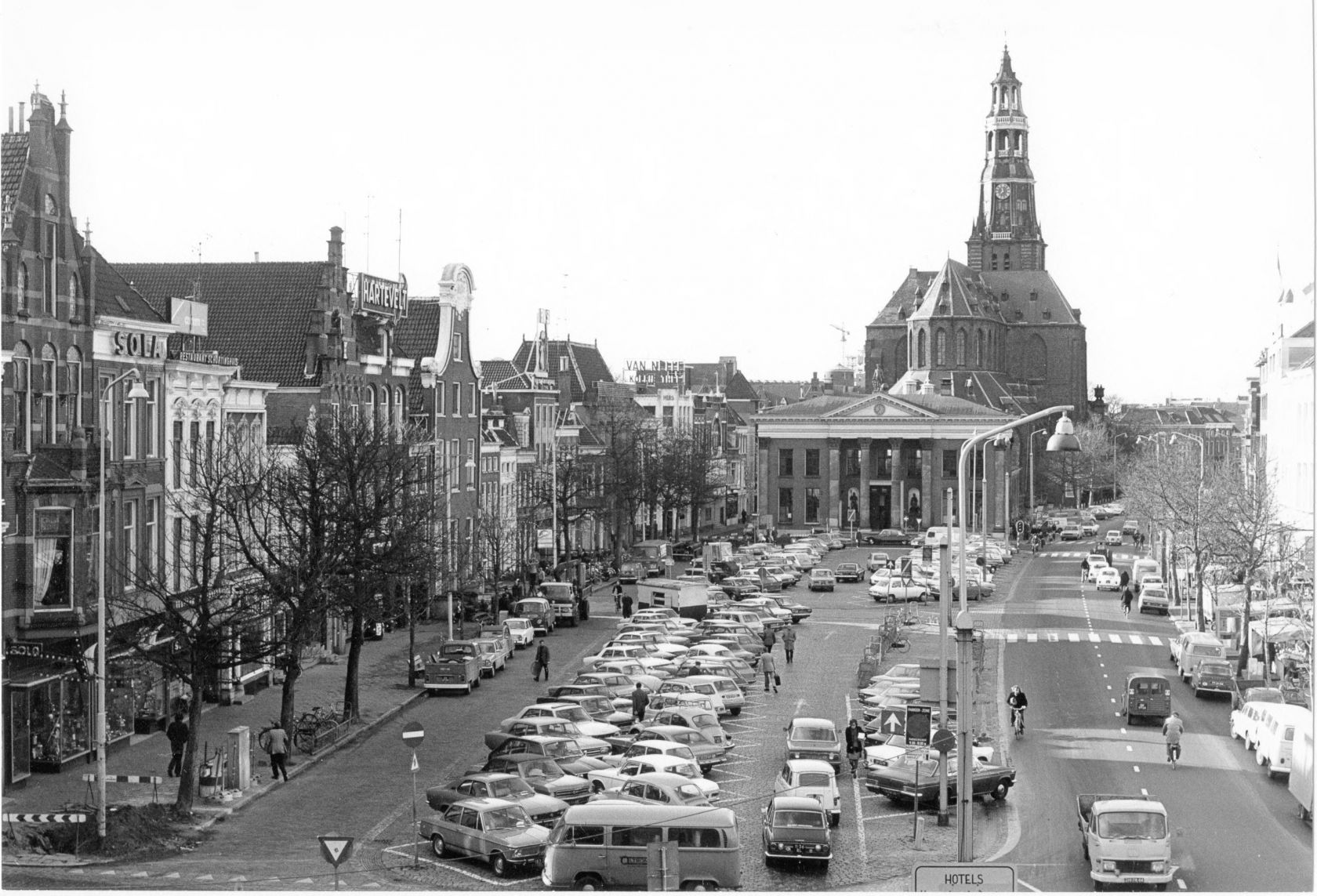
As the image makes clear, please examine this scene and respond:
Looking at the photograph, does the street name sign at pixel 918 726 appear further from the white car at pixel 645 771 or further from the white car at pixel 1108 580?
the white car at pixel 1108 580

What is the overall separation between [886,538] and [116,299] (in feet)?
339

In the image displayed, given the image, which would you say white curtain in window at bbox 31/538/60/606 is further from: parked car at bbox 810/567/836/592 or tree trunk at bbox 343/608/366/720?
parked car at bbox 810/567/836/592

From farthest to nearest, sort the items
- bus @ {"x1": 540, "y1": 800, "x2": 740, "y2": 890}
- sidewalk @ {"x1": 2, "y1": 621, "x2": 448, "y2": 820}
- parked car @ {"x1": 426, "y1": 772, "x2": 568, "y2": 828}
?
sidewalk @ {"x1": 2, "y1": 621, "x2": 448, "y2": 820} → parked car @ {"x1": 426, "y1": 772, "x2": 568, "y2": 828} → bus @ {"x1": 540, "y1": 800, "x2": 740, "y2": 890}

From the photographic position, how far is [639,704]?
172 ft

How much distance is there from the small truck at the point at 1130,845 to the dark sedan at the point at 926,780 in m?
6.52

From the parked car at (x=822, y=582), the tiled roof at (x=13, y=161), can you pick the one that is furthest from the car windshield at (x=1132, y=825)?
the parked car at (x=822, y=582)

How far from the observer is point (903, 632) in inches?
3100

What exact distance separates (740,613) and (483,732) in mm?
27377

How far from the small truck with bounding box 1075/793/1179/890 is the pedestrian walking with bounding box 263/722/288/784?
64.0 ft

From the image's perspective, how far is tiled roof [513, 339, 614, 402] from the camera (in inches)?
5955

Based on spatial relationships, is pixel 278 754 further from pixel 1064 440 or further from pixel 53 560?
pixel 1064 440

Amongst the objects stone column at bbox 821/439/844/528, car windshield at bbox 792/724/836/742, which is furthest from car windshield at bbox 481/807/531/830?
stone column at bbox 821/439/844/528

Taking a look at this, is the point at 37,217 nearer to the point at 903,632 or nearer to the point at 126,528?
the point at 126,528

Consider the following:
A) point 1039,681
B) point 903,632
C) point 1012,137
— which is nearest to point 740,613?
point 903,632
